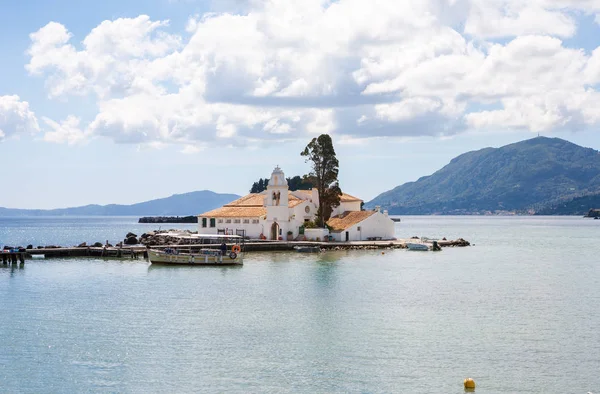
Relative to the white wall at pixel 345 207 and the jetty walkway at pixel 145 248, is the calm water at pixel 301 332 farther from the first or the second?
the white wall at pixel 345 207

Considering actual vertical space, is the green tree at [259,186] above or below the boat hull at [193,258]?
above

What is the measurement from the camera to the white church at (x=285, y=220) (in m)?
87.5

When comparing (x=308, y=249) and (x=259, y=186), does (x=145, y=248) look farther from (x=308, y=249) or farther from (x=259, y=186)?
(x=259, y=186)

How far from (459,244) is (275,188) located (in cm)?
2632

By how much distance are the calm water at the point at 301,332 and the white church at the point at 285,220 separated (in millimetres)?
29565

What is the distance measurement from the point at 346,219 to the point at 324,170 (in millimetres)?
7094

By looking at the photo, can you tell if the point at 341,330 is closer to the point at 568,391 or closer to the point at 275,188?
the point at 568,391

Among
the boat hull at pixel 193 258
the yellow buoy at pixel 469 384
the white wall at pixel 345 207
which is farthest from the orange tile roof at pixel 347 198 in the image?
the yellow buoy at pixel 469 384

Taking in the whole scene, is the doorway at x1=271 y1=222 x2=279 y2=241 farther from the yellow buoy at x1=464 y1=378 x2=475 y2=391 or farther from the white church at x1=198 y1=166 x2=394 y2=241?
the yellow buoy at x1=464 y1=378 x2=475 y2=391

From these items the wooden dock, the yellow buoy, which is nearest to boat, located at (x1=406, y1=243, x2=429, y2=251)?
the wooden dock

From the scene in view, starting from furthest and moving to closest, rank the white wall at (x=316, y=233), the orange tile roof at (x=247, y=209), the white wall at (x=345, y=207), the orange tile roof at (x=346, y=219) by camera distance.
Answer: the white wall at (x=345, y=207) < the orange tile roof at (x=346, y=219) < the orange tile roof at (x=247, y=209) < the white wall at (x=316, y=233)

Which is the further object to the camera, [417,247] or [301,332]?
[417,247]

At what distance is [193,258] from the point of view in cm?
6712

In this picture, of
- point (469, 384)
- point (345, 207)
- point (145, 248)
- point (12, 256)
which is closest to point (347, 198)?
point (345, 207)
